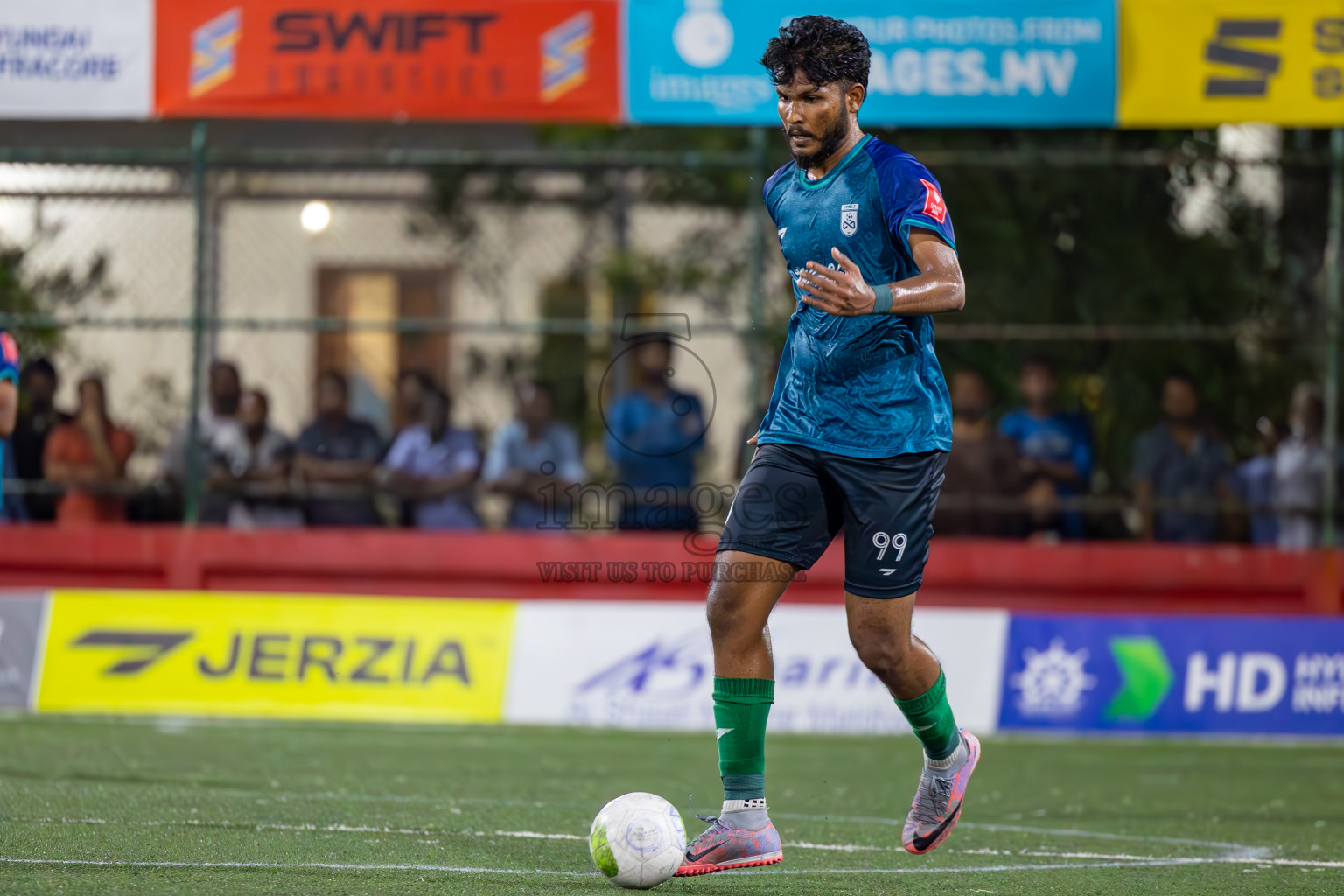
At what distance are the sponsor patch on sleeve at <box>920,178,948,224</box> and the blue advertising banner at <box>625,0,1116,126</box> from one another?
19.4 feet

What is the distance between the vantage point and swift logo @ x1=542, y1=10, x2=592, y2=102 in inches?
424

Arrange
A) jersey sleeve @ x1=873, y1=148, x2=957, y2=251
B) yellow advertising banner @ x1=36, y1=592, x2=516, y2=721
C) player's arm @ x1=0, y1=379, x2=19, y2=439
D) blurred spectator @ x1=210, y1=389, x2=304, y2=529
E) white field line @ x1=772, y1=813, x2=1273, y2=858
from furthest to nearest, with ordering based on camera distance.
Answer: blurred spectator @ x1=210, y1=389, x2=304, y2=529, yellow advertising banner @ x1=36, y1=592, x2=516, y2=721, player's arm @ x1=0, y1=379, x2=19, y2=439, white field line @ x1=772, y1=813, x2=1273, y2=858, jersey sleeve @ x1=873, y1=148, x2=957, y2=251

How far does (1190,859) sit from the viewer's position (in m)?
5.67

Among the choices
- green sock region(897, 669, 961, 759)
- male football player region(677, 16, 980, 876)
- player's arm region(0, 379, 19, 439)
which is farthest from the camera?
player's arm region(0, 379, 19, 439)

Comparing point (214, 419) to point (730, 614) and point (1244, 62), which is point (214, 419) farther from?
point (730, 614)

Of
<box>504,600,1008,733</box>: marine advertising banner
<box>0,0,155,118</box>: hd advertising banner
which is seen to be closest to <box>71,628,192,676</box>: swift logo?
<box>504,600,1008,733</box>: marine advertising banner

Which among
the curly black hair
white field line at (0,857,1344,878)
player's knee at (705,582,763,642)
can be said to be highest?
the curly black hair

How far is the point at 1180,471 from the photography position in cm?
1140

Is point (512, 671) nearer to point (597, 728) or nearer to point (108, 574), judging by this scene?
point (597, 728)

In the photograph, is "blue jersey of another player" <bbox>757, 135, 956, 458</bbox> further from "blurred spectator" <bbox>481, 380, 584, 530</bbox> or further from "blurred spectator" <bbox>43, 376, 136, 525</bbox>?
"blurred spectator" <bbox>43, 376, 136, 525</bbox>

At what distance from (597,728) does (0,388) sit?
4.26 metres

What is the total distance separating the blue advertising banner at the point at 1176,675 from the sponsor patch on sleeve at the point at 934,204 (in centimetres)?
590

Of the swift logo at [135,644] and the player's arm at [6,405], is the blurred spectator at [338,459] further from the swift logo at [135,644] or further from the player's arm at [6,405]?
the player's arm at [6,405]

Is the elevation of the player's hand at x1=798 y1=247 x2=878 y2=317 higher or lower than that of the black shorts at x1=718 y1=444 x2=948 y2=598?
higher
